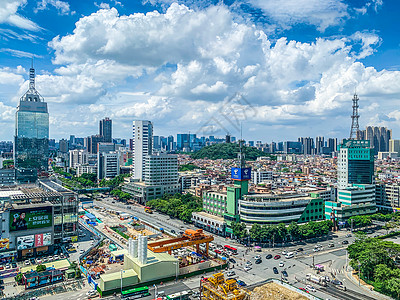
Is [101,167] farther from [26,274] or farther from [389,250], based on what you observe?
[389,250]

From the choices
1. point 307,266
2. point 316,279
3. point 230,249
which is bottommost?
point 307,266

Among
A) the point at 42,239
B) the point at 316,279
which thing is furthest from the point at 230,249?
the point at 42,239

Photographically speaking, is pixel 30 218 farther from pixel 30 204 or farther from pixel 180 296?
pixel 180 296

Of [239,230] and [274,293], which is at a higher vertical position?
[239,230]

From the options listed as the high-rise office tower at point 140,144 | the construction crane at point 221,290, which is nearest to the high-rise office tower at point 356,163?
the construction crane at point 221,290

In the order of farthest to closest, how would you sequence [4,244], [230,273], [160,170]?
1. [160,170]
2. [4,244]
3. [230,273]

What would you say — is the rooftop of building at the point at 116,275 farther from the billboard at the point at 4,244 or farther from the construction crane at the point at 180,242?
the billboard at the point at 4,244

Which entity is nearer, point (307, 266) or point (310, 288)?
point (310, 288)
